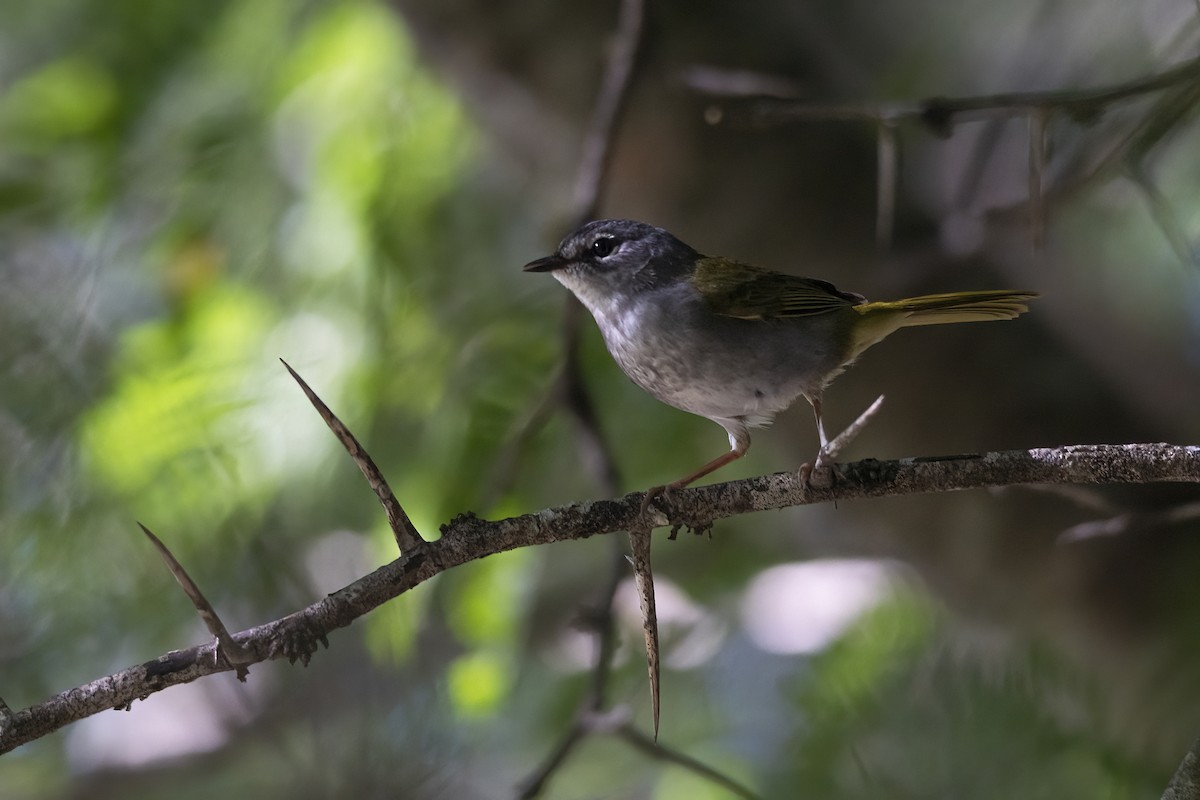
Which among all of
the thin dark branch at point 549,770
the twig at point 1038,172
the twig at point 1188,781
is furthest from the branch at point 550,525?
the thin dark branch at point 549,770

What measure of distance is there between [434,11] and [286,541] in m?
1.76

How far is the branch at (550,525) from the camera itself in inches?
49.4

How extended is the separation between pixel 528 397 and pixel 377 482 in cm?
210

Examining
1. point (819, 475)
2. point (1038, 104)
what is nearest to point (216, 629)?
point (819, 475)

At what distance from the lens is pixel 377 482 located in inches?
51.3

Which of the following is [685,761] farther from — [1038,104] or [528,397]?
[528,397]

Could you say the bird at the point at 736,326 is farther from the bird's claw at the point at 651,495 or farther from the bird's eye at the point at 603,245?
the bird's claw at the point at 651,495

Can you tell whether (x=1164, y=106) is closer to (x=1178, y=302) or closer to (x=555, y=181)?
(x=1178, y=302)

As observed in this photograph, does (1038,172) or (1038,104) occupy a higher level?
(1038,104)

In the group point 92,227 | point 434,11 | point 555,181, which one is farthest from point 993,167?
point 92,227

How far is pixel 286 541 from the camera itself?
3.18 metres

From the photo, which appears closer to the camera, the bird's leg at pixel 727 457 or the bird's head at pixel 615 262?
the bird's leg at pixel 727 457

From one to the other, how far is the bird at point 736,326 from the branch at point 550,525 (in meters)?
0.54

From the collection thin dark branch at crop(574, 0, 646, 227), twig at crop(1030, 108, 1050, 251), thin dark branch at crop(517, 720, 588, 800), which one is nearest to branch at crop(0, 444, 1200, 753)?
twig at crop(1030, 108, 1050, 251)
